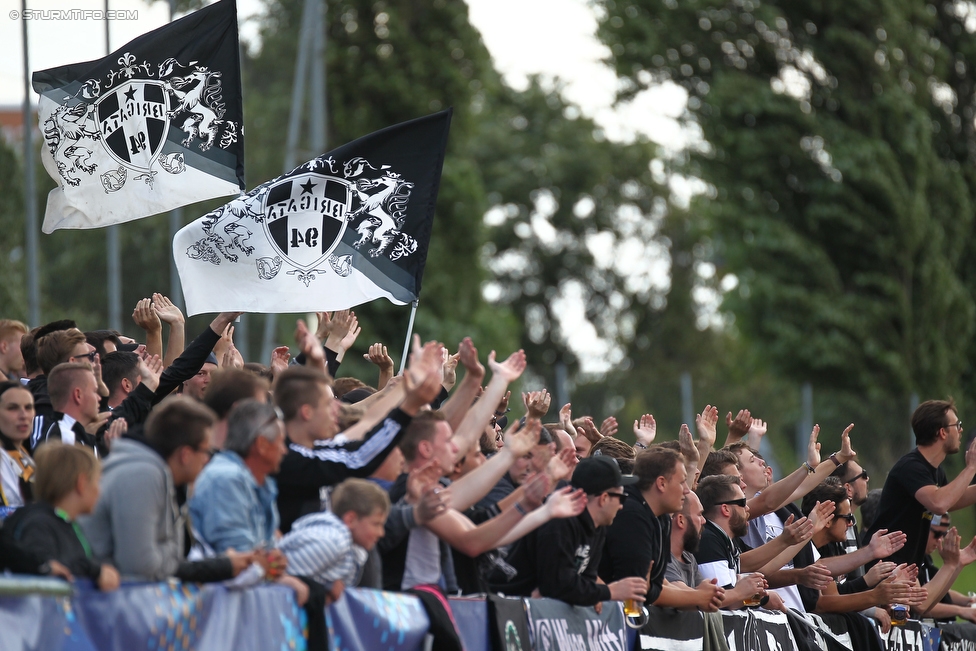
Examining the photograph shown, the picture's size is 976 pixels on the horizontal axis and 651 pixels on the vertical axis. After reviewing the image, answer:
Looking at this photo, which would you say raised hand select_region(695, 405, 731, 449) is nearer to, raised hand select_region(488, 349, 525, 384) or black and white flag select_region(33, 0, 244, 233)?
raised hand select_region(488, 349, 525, 384)

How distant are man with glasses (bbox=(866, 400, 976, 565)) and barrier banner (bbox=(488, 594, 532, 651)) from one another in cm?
451

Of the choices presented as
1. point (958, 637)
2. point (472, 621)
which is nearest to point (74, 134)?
point (472, 621)

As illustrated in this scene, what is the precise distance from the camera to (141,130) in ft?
30.7

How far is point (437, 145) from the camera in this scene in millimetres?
9172

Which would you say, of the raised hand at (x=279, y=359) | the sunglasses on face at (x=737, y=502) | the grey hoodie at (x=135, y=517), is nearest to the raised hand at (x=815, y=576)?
the sunglasses on face at (x=737, y=502)

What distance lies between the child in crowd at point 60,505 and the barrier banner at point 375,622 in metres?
1.11

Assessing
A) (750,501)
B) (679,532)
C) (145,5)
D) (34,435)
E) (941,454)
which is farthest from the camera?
(145,5)

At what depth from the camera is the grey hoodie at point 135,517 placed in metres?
4.88

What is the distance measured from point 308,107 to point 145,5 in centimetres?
889

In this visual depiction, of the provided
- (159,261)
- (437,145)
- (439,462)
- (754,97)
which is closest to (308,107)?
(159,261)

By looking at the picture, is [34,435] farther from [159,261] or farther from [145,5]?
[159,261]

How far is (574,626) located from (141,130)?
455 cm

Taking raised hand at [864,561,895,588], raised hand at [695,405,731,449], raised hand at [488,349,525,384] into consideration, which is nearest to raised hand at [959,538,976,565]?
raised hand at [864,561,895,588]

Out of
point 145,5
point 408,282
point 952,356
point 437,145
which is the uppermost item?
point 437,145
